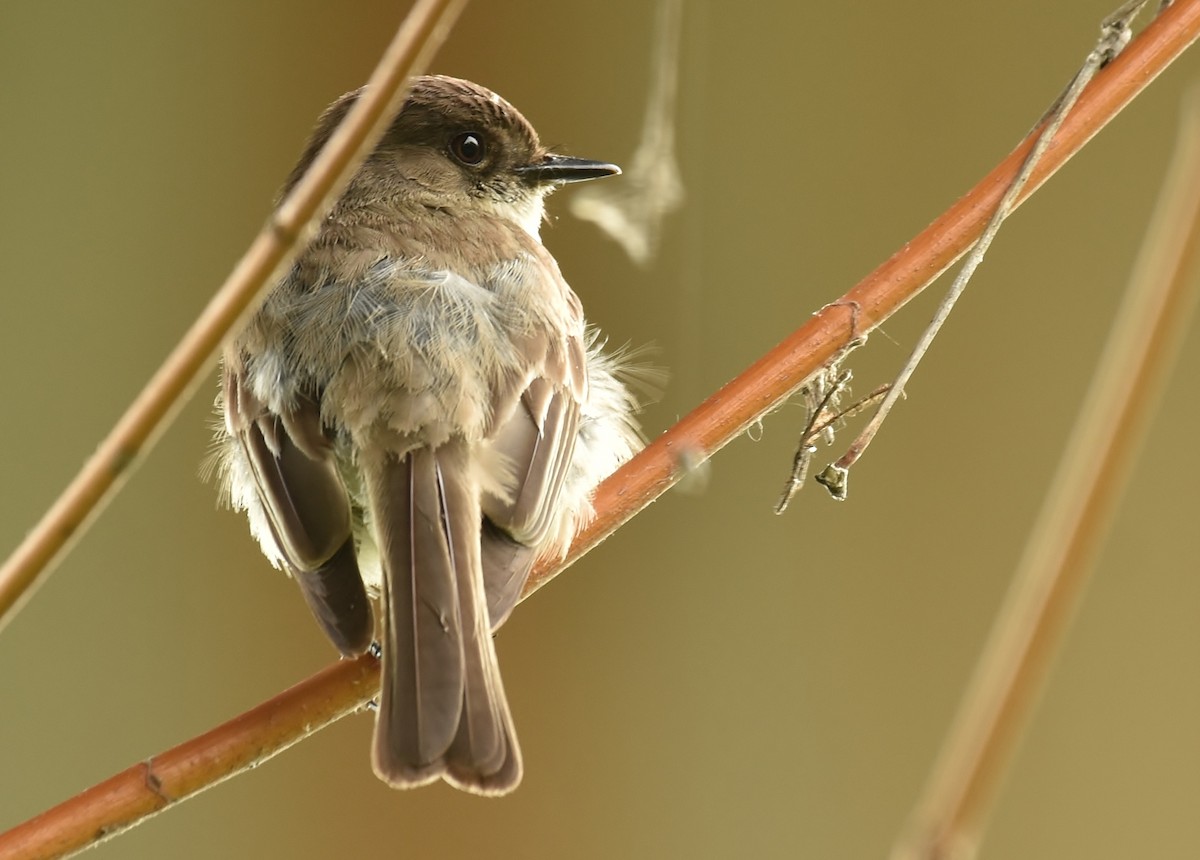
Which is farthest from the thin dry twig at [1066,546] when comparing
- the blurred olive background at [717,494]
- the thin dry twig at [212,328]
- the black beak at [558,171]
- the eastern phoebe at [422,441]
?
the blurred olive background at [717,494]

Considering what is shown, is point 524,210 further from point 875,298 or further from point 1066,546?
point 1066,546

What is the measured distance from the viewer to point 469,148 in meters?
2.53

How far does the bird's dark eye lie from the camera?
2.52 metres

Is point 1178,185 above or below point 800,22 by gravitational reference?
below

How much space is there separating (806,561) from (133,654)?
1.93 metres

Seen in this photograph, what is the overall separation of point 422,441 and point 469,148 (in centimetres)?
92

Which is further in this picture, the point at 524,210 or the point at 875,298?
the point at 524,210

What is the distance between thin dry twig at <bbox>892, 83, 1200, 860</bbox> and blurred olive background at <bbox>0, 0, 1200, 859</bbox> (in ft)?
9.37

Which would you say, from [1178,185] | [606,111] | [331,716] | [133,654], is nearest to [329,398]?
[331,716]

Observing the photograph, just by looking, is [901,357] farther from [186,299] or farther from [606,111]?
[186,299]

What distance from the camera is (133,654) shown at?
3.99 metres

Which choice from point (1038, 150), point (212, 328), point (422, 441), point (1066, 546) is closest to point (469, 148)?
point (422, 441)

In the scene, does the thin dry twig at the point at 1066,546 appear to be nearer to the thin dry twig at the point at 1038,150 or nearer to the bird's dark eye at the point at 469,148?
the thin dry twig at the point at 1038,150

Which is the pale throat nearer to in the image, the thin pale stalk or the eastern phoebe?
the eastern phoebe
